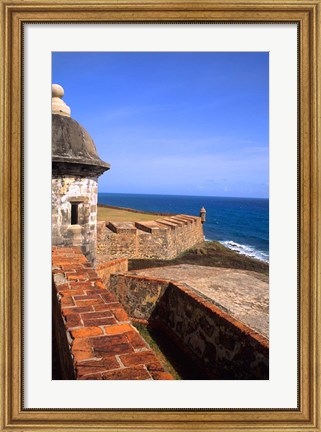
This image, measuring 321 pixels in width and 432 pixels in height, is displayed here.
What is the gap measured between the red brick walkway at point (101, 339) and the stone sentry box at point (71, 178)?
9.41ft

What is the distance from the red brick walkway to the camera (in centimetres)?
151

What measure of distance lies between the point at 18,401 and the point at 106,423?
577mm

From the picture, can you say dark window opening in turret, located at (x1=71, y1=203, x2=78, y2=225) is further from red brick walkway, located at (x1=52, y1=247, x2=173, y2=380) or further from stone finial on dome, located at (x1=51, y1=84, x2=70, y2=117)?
red brick walkway, located at (x1=52, y1=247, x2=173, y2=380)

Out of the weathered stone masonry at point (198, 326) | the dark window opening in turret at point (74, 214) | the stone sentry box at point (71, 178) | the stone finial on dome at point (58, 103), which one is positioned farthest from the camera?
the dark window opening in turret at point (74, 214)

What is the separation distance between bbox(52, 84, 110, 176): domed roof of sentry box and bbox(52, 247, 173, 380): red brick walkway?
10.0ft

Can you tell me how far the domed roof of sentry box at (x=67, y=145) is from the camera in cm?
501

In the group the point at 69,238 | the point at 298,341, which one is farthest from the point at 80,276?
the point at 69,238

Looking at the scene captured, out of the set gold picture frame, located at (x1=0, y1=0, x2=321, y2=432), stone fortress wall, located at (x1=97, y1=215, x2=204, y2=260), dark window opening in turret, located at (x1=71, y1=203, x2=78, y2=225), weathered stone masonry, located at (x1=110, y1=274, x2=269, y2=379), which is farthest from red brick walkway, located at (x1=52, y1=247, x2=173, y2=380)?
stone fortress wall, located at (x1=97, y1=215, x2=204, y2=260)

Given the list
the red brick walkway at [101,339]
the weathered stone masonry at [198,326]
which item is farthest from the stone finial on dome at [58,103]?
the weathered stone masonry at [198,326]

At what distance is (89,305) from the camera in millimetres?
2195

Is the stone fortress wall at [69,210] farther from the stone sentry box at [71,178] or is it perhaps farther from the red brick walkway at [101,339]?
the red brick walkway at [101,339]

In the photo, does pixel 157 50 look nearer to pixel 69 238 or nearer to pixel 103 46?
pixel 103 46

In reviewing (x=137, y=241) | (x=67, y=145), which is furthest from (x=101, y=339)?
(x=137, y=241)

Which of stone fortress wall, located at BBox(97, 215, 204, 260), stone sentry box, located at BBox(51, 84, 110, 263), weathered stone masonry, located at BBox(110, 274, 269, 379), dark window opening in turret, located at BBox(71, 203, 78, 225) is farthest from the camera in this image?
stone fortress wall, located at BBox(97, 215, 204, 260)
